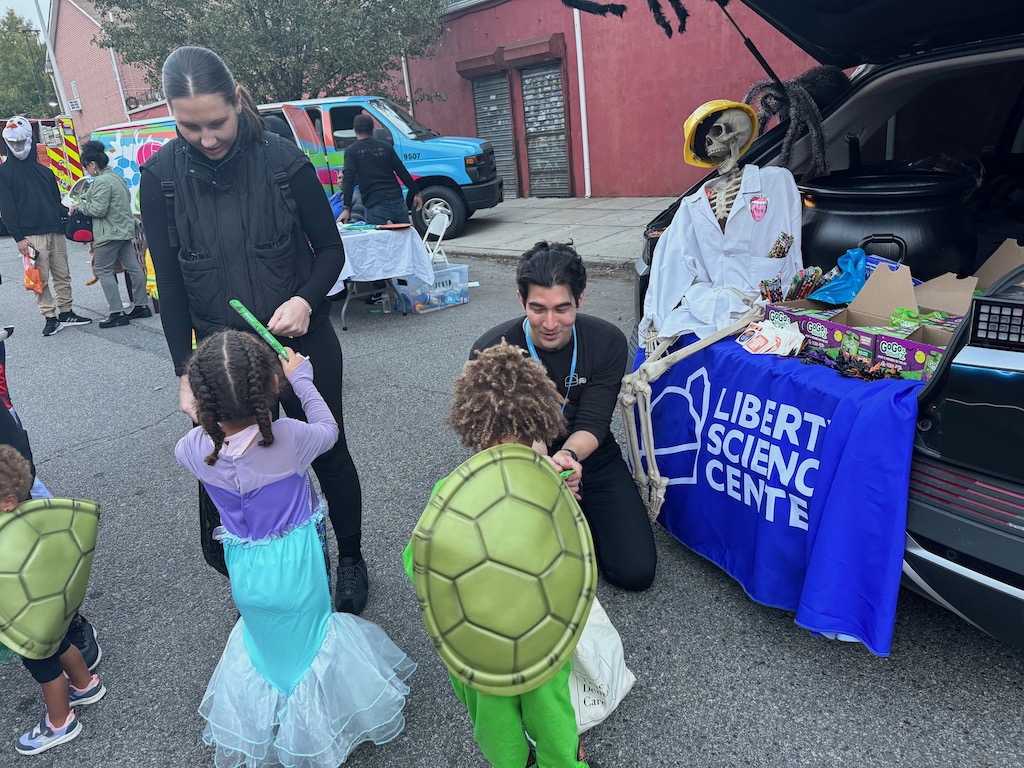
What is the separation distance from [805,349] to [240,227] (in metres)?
1.94

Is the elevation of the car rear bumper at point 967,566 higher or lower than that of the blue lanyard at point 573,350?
lower

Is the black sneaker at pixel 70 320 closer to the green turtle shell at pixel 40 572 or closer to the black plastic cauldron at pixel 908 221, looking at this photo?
the green turtle shell at pixel 40 572

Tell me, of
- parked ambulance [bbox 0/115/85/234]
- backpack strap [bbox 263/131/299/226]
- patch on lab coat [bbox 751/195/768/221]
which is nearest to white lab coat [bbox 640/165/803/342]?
patch on lab coat [bbox 751/195/768/221]

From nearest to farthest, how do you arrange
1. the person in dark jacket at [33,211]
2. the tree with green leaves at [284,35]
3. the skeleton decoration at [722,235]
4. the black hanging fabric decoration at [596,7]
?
1. the skeleton decoration at [722,235]
2. the black hanging fabric decoration at [596,7]
3. the person in dark jacket at [33,211]
4. the tree with green leaves at [284,35]

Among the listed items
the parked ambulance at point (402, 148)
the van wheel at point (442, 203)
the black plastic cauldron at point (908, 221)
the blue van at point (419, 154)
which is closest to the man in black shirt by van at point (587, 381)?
the black plastic cauldron at point (908, 221)

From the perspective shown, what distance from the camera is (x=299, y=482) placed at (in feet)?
6.91

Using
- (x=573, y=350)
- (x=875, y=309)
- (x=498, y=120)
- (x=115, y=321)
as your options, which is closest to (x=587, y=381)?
(x=573, y=350)

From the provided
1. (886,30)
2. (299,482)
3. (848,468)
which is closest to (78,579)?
(299,482)

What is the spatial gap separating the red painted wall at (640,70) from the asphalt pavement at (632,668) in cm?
837

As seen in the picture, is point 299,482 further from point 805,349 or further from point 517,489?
point 805,349

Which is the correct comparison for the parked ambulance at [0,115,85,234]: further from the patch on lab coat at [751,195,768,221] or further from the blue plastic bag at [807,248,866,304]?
the blue plastic bag at [807,248,866,304]

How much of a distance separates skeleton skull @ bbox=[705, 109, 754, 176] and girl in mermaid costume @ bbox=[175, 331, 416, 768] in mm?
2040

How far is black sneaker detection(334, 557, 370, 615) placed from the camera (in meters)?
2.70

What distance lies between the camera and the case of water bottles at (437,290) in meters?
7.18
